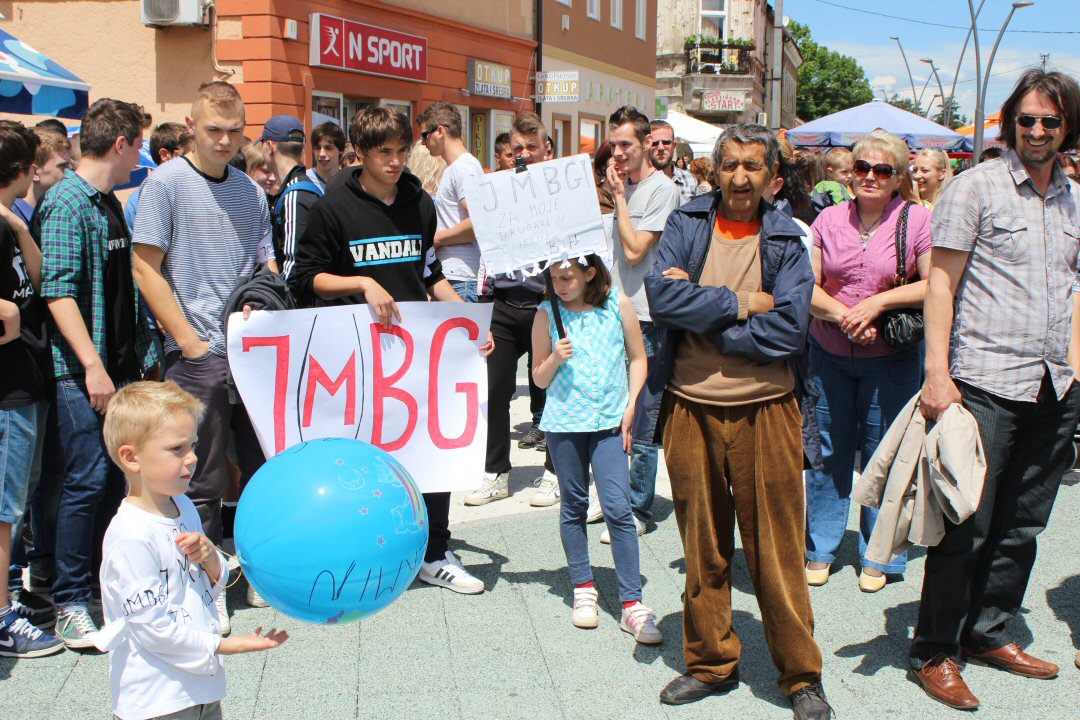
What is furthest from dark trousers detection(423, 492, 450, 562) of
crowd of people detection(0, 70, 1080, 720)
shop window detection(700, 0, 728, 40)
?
shop window detection(700, 0, 728, 40)

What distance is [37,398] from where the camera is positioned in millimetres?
3963

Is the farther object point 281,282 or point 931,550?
point 281,282

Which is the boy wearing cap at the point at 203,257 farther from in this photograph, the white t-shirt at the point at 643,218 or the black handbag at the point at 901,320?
the black handbag at the point at 901,320

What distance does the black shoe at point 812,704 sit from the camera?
349 centimetres

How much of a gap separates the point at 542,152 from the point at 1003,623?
11.8 ft

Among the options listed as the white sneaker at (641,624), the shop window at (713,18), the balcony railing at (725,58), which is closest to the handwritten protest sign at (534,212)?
the white sneaker at (641,624)

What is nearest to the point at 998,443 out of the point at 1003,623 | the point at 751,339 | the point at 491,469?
the point at 1003,623

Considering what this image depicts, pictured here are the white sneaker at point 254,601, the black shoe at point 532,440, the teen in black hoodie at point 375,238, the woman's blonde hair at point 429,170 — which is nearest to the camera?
the teen in black hoodie at point 375,238

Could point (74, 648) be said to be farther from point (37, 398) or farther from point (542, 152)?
point (542, 152)

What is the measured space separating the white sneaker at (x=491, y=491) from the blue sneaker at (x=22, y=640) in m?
2.50

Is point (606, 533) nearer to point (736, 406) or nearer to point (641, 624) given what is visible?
point (641, 624)

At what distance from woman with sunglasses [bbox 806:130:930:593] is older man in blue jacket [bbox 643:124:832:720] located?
1.00m

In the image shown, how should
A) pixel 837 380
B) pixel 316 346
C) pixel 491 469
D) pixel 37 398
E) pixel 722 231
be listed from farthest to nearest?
pixel 491 469 → pixel 837 380 → pixel 316 346 → pixel 37 398 → pixel 722 231

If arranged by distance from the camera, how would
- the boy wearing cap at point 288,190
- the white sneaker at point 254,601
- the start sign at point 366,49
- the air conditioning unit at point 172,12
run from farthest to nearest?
the start sign at point 366,49
the air conditioning unit at point 172,12
the boy wearing cap at point 288,190
the white sneaker at point 254,601
